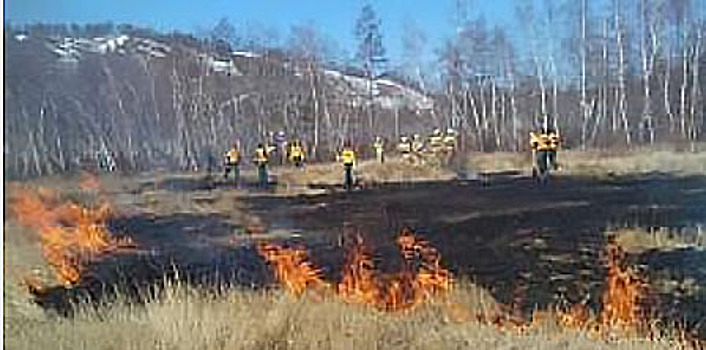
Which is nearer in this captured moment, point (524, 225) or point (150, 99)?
point (524, 225)

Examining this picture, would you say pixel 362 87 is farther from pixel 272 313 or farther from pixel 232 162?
pixel 272 313

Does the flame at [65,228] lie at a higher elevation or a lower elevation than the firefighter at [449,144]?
lower

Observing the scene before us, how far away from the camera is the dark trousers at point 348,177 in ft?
6.33

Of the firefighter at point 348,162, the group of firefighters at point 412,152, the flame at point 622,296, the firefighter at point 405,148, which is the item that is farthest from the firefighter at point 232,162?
the flame at point 622,296

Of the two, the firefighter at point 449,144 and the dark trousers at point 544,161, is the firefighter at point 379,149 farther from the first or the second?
the dark trousers at point 544,161

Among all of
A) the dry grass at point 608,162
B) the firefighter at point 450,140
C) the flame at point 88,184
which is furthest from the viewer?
the flame at point 88,184

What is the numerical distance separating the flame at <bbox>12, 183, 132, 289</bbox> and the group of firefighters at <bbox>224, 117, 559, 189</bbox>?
11.4 inches

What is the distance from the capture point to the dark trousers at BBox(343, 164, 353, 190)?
1.93 meters

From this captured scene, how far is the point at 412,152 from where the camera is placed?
1919mm

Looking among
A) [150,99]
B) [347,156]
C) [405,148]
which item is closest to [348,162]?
[347,156]

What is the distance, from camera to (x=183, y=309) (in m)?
1.96

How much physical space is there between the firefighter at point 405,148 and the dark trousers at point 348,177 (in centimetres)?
10

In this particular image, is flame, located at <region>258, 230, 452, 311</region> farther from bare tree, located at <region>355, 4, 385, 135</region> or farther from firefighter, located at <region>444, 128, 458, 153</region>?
bare tree, located at <region>355, 4, 385, 135</region>

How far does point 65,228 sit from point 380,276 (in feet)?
2.20
